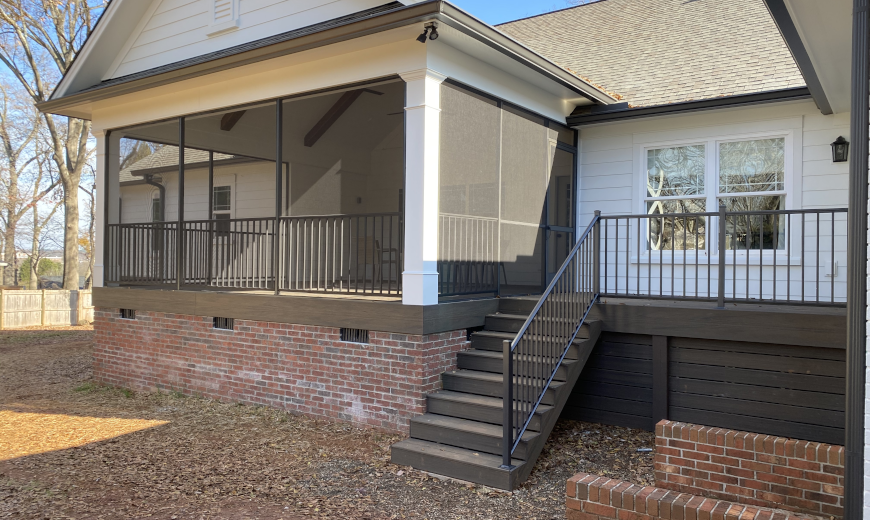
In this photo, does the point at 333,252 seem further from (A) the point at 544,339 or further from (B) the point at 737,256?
(B) the point at 737,256

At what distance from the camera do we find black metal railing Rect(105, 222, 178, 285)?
30.5 ft

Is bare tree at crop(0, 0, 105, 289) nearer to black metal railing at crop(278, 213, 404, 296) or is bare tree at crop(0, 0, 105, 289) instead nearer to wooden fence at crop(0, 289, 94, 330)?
wooden fence at crop(0, 289, 94, 330)

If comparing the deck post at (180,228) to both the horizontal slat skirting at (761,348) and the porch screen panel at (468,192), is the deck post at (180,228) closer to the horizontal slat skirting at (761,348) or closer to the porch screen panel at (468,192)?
the porch screen panel at (468,192)

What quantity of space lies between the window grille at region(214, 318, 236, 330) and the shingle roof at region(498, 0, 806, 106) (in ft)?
19.8

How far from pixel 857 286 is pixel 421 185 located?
13.1 ft

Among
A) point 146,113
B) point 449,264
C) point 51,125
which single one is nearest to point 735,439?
point 449,264

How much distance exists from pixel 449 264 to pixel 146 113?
549cm

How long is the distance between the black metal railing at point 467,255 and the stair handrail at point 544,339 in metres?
1.03

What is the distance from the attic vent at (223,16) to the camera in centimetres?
868

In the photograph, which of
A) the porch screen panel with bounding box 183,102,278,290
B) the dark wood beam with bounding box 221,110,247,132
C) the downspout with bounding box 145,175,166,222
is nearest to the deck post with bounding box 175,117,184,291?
the porch screen panel with bounding box 183,102,278,290

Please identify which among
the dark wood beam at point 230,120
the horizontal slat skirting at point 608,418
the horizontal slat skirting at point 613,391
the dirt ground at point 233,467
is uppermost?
the dark wood beam at point 230,120

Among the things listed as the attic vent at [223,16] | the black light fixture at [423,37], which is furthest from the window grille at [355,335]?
the attic vent at [223,16]

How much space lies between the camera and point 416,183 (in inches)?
251

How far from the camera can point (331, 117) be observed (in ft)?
38.9
